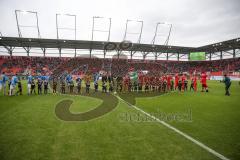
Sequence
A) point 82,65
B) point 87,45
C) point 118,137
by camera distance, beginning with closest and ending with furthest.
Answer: point 118,137 → point 87,45 → point 82,65

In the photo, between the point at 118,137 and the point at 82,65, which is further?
the point at 82,65

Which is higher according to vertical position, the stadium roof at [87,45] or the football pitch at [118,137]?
the stadium roof at [87,45]

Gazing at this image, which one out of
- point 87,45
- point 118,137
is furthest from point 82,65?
point 118,137

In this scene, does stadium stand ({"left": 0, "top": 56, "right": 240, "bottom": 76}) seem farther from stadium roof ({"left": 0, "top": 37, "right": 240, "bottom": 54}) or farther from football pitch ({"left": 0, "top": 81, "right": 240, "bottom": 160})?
football pitch ({"left": 0, "top": 81, "right": 240, "bottom": 160})

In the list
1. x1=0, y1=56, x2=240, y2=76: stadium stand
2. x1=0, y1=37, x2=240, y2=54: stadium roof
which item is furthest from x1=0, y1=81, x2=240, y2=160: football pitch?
x1=0, y1=37, x2=240, y2=54: stadium roof

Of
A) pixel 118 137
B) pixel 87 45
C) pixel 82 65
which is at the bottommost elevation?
pixel 118 137

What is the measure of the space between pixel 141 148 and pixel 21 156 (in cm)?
305

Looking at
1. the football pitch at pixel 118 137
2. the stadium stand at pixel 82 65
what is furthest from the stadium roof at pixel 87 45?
the football pitch at pixel 118 137

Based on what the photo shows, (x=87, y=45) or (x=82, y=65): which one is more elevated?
(x=87, y=45)

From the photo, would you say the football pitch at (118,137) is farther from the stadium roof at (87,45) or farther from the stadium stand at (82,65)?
the stadium roof at (87,45)

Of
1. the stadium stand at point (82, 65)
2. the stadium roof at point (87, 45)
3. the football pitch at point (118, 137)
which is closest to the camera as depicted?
the football pitch at point (118, 137)

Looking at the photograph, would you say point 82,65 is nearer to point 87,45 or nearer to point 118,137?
point 87,45

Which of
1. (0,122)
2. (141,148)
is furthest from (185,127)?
(0,122)

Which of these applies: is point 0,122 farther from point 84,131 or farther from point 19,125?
point 84,131
